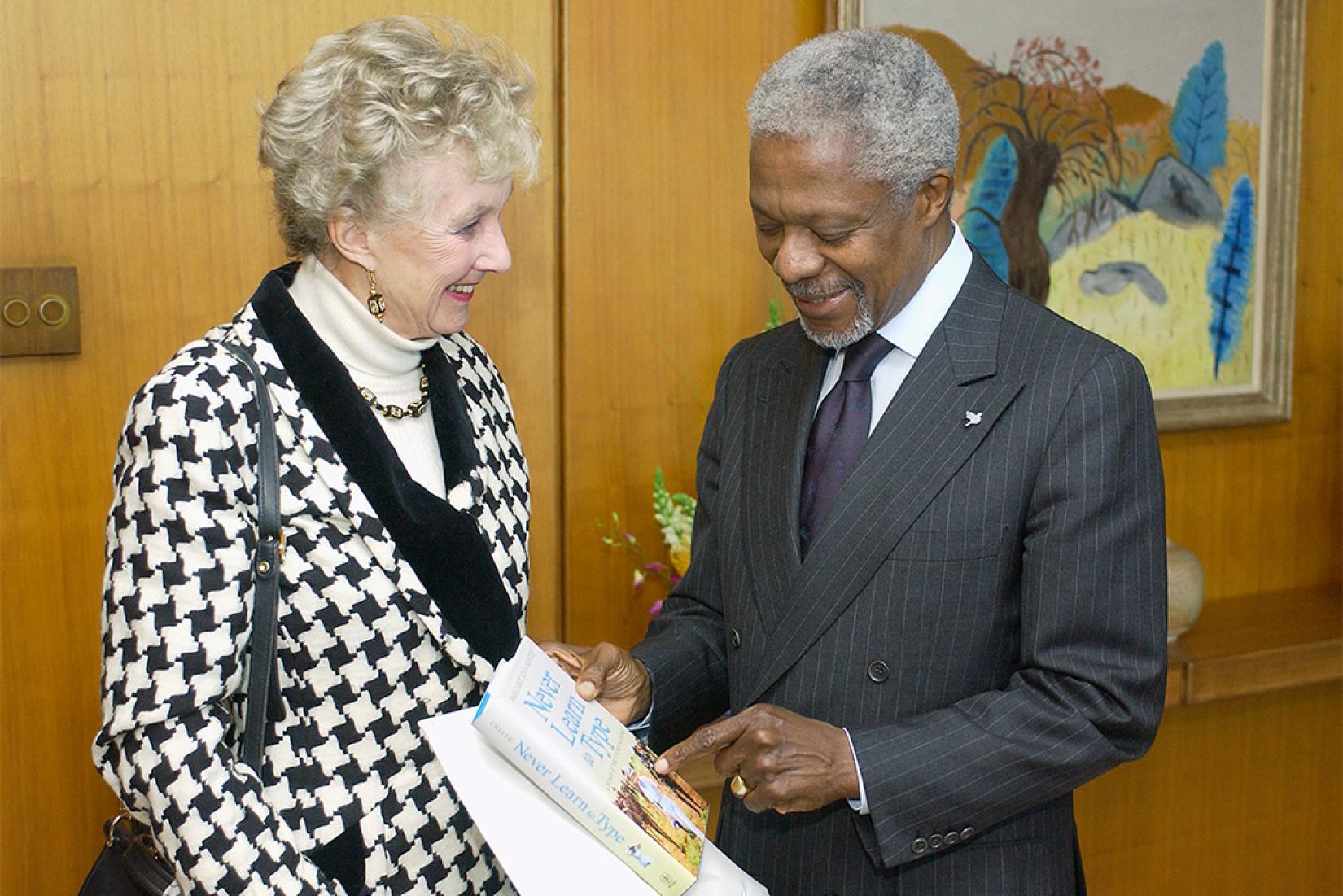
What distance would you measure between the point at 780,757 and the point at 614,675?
33cm

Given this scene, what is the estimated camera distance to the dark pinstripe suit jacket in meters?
1.54

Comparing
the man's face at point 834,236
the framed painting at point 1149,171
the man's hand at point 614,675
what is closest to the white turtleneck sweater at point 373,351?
the man's hand at point 614,675

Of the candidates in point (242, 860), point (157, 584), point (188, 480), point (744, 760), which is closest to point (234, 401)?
point (188, 480)

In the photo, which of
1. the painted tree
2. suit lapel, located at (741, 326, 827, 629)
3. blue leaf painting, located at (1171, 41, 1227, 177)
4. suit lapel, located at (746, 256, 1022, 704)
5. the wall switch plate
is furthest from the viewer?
blue leaf painting, located at (1171, 41, 1227, 177)

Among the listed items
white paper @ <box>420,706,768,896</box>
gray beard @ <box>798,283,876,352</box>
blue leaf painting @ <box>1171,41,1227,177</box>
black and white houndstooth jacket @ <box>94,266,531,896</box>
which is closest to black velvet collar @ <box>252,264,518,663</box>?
black and white houndstooth jacket @ <box>94,266,531,896</box>

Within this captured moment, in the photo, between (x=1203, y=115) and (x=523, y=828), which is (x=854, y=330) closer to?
(x=523, y=828)

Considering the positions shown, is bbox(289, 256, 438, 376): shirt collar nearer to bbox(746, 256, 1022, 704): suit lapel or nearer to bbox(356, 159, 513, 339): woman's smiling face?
bbox(356, 159, 513, 339): woman's smiling face

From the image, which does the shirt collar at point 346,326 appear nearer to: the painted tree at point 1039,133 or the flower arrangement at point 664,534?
the flower arrangement at point 664,534

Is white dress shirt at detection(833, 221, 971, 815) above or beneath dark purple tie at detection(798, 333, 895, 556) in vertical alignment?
above

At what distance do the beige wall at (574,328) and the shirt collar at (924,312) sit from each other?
1.23 m

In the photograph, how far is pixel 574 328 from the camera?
2.83 metres

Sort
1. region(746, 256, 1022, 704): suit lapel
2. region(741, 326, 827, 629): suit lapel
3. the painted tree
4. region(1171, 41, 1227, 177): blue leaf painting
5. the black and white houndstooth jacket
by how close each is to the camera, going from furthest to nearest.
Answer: region(1171, 41, 1227, 177): blue leaf painting
the painted tree
region(741, 326, 827, 629): suit lapel
region(746, 256, 1022, 704): suit lapel
the black and white houndstooth jacket

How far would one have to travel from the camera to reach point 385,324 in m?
1.80

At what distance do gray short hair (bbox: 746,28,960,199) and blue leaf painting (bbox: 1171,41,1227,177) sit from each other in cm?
207
